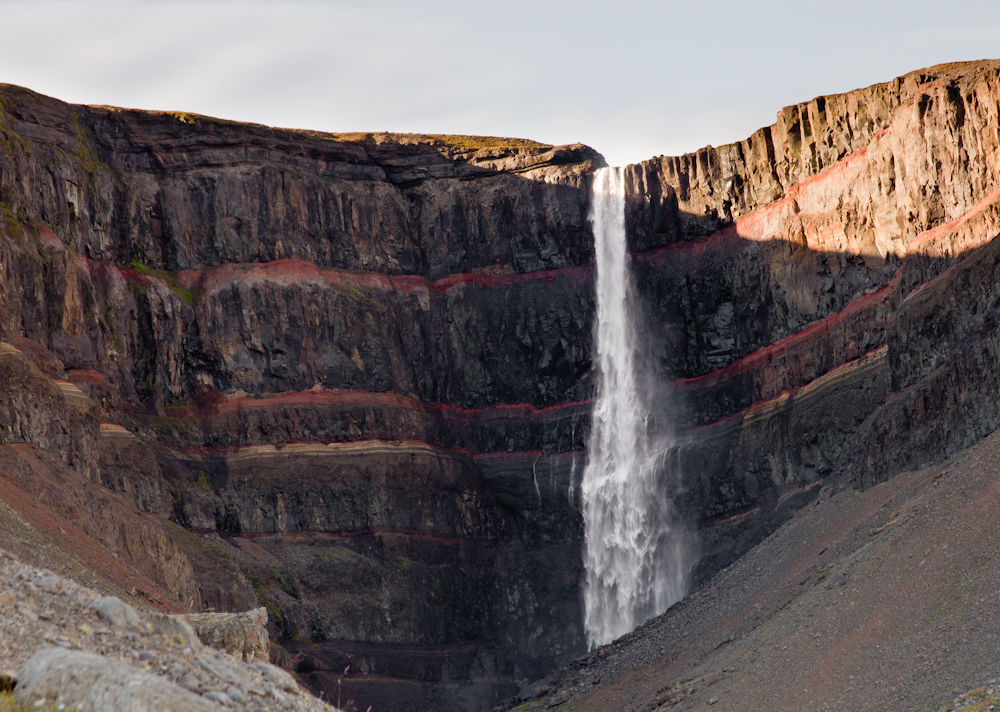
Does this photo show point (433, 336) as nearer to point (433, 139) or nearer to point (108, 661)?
point (433, 139)

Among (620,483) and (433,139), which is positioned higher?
(433,139)

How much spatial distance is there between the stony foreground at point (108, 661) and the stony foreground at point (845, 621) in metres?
11.8

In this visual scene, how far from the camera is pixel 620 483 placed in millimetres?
57938

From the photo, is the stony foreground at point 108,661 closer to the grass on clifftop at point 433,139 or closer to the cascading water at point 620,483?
the cascading water at point 620,483

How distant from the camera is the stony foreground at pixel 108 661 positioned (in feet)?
31.7

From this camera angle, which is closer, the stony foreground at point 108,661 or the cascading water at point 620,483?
the stony foreground at point 108,661

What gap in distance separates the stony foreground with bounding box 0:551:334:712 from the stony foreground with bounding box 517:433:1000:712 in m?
11.8

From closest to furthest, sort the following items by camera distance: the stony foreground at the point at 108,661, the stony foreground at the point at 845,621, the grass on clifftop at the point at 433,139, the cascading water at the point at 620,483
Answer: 1. the stony foreground at the point at 108,661
2. the stony foreground at the point at 845,621
3. the cascading water at the point at 620,483
4. the grass on clifftop at the point at 433,139

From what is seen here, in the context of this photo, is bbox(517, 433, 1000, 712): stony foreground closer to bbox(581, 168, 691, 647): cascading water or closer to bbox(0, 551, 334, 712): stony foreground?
bbox(581, 168, 691, 647): cascading water

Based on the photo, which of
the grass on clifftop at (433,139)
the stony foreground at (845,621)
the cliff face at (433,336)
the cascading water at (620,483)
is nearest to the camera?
the stony foreground at (845,621)

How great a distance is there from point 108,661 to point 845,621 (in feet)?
72.5

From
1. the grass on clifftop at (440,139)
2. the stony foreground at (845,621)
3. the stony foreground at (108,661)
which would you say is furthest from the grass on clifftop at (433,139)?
the stony foreground at (108,661)

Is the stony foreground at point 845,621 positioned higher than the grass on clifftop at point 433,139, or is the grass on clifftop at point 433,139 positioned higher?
the grass on clifftop at point 433,139

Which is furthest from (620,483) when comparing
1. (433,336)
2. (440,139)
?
(440,139)
